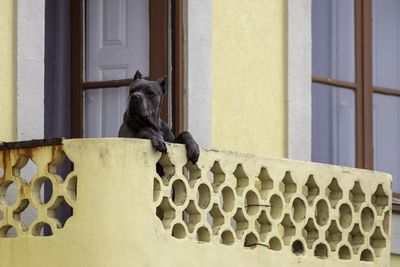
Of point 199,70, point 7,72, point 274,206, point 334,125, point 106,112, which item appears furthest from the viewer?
point 334,125

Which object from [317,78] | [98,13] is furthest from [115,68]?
[317,78]

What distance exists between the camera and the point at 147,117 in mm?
16938

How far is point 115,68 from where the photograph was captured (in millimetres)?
19266

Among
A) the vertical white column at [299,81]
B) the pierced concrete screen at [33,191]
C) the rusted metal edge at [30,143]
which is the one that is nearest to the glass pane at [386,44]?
the vertical white column at [299,81]

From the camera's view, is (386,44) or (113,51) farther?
(386,44)

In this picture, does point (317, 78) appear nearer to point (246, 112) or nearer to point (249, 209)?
point (246, 112)

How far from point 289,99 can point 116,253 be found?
12.7ft

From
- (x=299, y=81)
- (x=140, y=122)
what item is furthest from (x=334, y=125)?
(x=140, y=122)

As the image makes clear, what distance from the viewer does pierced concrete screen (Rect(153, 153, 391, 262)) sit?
668 inches

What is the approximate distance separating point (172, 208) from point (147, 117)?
0.72m

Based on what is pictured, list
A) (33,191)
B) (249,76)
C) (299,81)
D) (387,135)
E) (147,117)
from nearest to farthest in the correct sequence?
(33,191) → (147,117) → (249,76) → (299,81) → (387,135)

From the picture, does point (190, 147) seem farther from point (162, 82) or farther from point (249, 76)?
point (249, 76)

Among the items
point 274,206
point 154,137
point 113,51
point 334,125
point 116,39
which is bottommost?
point 274,206

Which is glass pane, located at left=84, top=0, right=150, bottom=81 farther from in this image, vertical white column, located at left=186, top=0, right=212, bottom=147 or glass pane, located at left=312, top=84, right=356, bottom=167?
glass pane, located at left=312, top=84, right=356, bottom=167
